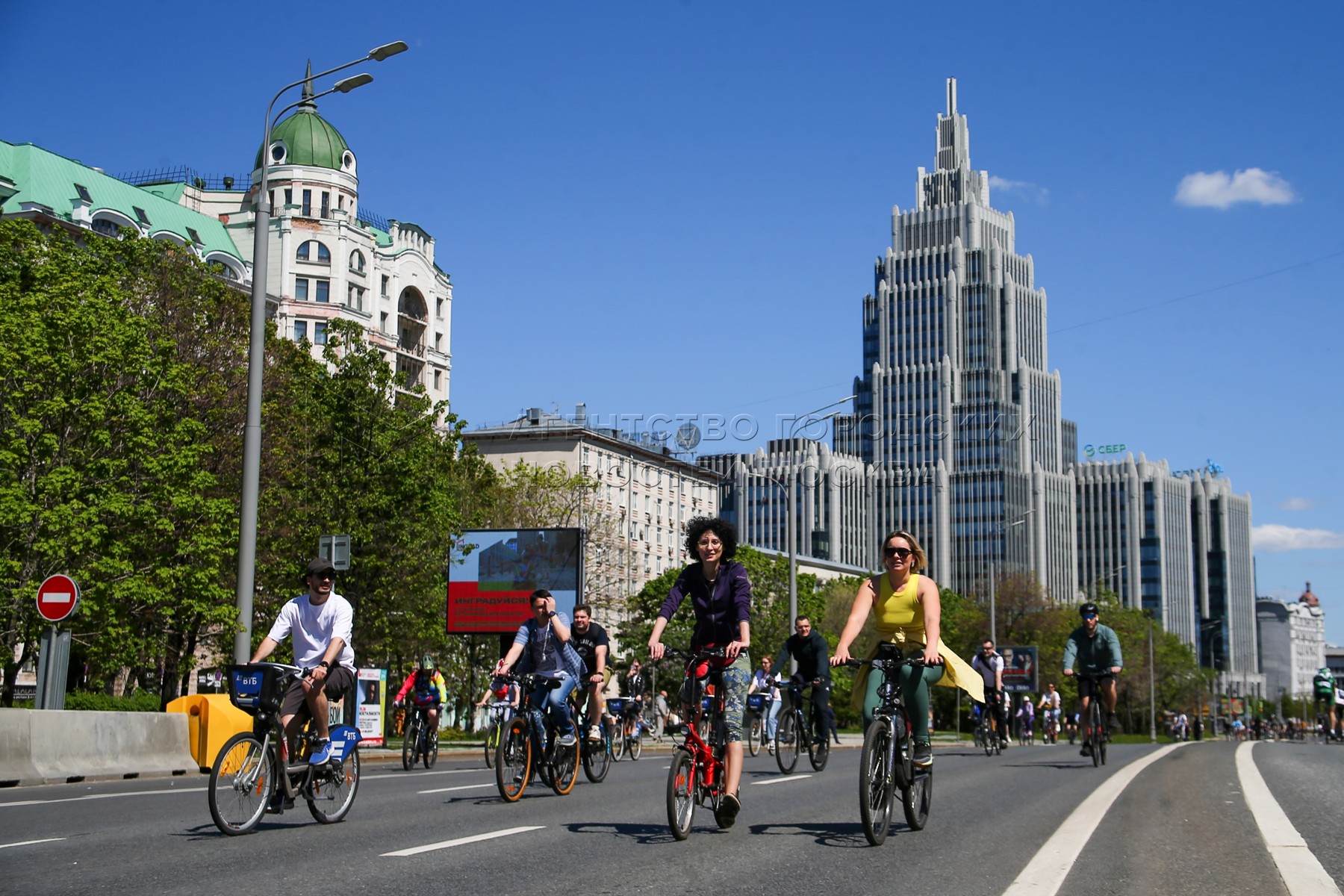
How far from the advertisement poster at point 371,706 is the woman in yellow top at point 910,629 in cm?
2240

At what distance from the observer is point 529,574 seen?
32469 millimetres

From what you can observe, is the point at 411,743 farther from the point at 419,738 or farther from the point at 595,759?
the point at 595,759

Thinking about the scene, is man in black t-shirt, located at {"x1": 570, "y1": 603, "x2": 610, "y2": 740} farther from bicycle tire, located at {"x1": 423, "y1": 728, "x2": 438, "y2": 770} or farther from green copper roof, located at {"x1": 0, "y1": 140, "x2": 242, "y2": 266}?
green copper roof, located at {"x1": 0, "y1": 140, "x2": 242, "y2": 266}

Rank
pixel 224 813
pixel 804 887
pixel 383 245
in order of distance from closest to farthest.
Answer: pixel 804 887
pixel 224 813
pixel 383 245

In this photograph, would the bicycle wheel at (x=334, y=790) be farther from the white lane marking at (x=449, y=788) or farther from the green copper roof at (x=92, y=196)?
the green copper roof at (x=92, y=196)

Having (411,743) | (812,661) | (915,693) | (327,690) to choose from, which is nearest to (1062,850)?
(915,693)

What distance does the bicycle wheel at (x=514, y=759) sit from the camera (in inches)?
451

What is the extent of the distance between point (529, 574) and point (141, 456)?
8427 mm

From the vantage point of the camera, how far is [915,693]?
869cm

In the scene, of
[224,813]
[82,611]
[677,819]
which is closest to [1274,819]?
[677,819]

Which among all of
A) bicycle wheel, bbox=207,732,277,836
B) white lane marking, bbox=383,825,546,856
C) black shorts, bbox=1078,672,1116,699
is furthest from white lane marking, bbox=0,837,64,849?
black shorts, bbox=1078,672,1116,699

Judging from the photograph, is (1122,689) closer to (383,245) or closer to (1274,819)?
(383,245)

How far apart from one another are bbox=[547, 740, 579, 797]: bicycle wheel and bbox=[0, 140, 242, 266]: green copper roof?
196 ft

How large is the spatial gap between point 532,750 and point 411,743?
833cm
